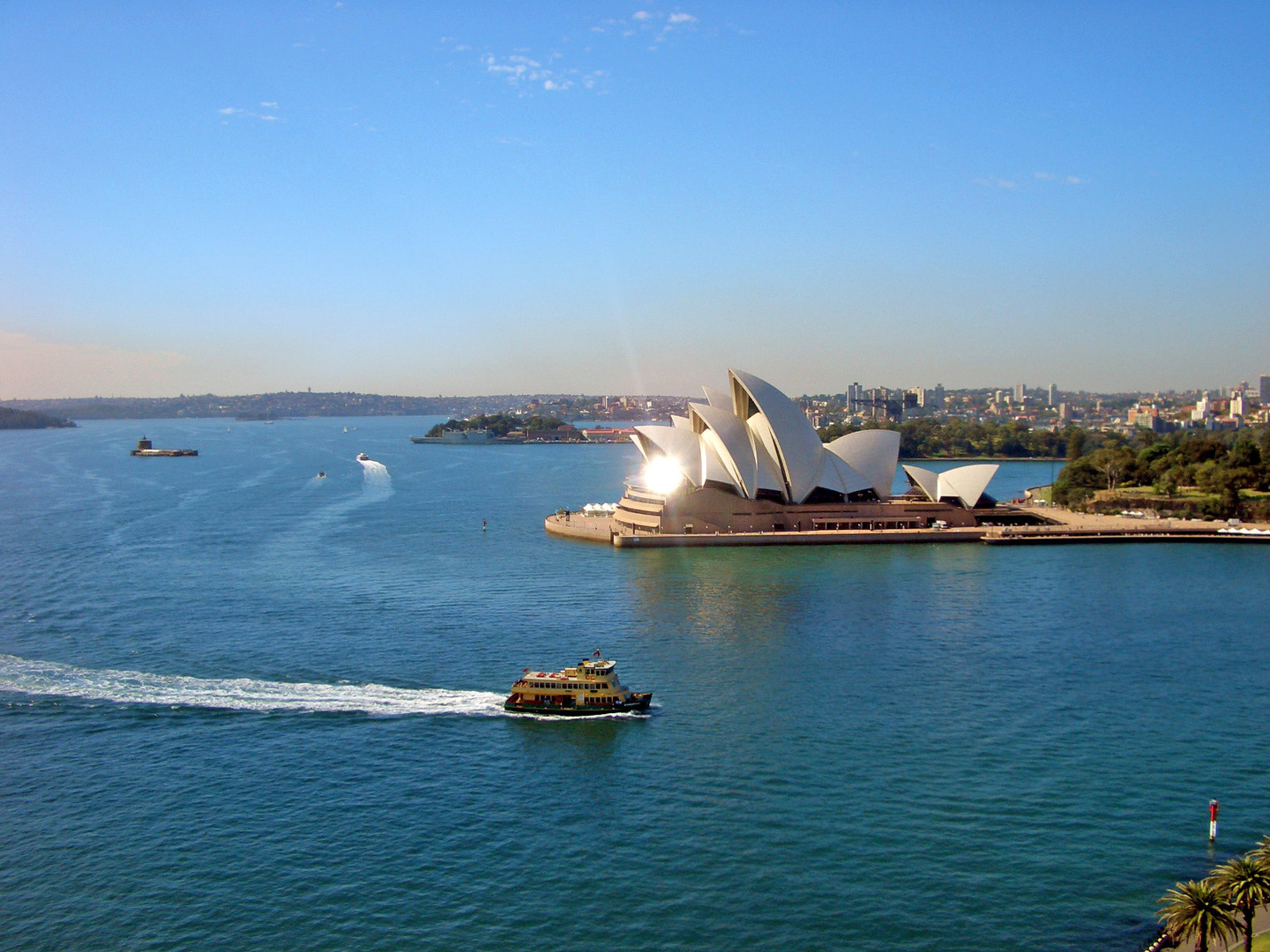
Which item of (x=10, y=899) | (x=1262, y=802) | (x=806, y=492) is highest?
(x=806, y=492)

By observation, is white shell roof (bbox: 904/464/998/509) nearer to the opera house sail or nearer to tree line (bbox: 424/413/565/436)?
the opera house sail

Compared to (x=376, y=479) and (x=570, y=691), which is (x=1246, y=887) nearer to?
(x=570, y=691)

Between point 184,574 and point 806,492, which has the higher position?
point 806,492

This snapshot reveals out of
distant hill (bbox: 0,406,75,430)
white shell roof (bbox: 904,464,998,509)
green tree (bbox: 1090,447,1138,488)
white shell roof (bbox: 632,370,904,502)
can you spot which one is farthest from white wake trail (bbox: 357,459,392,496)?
distant hill (bbox: 0,406,75,430)

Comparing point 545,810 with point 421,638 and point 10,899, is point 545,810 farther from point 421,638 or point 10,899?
point 421,638

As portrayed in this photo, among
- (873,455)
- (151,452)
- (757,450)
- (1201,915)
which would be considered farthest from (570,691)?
(151,452)

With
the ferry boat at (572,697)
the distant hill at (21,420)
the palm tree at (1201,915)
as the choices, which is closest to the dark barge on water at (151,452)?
the distant hill at (21,420)

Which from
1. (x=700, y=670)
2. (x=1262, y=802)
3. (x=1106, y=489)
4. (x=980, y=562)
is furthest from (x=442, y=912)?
(x=1106, y=489)
